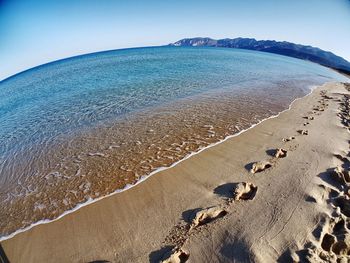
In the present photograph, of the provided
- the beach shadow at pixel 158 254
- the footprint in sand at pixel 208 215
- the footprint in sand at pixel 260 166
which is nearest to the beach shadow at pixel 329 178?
the footprint in sand at pixel 260 166

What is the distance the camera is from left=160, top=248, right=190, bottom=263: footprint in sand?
3.57 m

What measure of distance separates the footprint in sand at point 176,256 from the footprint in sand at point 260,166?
9.73 ft

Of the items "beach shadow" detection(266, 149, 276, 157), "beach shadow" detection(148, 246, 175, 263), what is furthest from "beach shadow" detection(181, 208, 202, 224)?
"beach shadow" detection(266, 149, 276, 157)

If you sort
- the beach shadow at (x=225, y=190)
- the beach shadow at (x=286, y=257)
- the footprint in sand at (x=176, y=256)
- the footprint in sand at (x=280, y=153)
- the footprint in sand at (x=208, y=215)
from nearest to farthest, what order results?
1. the beach shadow at (x=286, y=257)
2. the footprint in sand at (x=176, y=256)
3. the footprint in sand at (x=208, y=215)
4. the beach shadow at (x=225, y=190)
5. the footprint in sand at (x=280, y=153)

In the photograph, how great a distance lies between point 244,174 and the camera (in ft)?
19.0

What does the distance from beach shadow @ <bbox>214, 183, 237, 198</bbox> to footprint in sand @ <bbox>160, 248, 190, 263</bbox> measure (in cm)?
171

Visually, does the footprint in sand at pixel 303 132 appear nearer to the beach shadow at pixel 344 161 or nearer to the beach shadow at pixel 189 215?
the beach shadow at pixel 344 161

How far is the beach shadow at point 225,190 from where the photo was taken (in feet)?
16.6

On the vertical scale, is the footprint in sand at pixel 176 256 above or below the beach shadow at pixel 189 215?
above

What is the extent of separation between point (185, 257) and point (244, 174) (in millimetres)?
2799

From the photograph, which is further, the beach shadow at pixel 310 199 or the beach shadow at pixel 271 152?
the beach shadow at pixel 271 152

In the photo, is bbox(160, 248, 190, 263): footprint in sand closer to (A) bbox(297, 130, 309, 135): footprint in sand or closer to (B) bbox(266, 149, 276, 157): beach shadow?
(B) bbox(266, 149, 276, 157): beach shadow

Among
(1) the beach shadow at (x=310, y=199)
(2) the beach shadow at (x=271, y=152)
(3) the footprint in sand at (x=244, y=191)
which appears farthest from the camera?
(2) the beach shadow at (x=271, y=152)

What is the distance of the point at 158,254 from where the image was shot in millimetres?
3732
